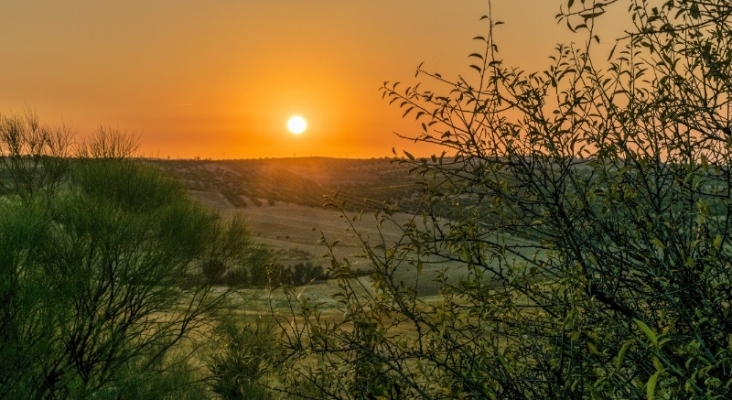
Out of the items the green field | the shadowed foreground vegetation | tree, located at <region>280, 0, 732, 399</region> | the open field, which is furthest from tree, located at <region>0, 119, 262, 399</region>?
the open field

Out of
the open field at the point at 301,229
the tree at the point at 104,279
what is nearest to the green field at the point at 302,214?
the open field at the point at 301,229

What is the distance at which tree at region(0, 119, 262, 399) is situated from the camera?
9500 millimetres

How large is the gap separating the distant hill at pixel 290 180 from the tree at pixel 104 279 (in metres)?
21.0

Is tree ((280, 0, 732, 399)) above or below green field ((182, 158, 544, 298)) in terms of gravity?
above

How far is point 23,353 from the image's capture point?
941 centimetres

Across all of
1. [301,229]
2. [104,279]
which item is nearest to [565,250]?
[104,279]

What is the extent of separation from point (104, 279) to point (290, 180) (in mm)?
74091

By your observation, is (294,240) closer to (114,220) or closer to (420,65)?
(114,220)

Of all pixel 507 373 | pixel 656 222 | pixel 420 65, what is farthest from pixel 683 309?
pixel 420 65

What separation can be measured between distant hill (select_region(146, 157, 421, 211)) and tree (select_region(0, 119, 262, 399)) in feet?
69.0

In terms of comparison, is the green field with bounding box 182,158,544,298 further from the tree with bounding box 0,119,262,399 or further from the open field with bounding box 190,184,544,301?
the tree with bounding box 0,119,262,399

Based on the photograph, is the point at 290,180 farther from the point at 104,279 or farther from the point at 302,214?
the point at 104,279

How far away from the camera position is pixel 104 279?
12.1 meters

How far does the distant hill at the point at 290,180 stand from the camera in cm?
6372
